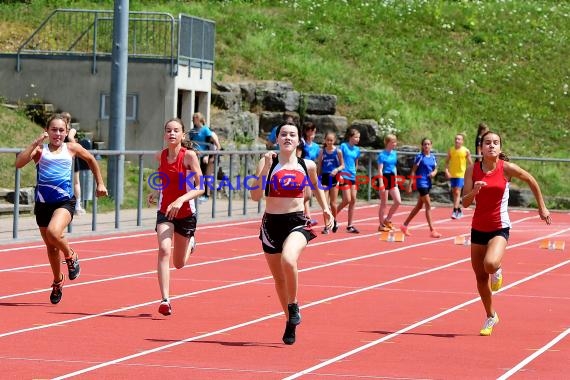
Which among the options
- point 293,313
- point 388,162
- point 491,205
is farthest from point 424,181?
point 293,313

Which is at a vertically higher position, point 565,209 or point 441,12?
point 441,12

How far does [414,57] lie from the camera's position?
161ft

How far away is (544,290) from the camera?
16.9 m

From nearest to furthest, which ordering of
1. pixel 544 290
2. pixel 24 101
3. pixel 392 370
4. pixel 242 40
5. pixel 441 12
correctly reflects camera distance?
pixel 392 370 < pixel 544 290 < pixel 24 101 < pixel 242 40 < pixel 441 12

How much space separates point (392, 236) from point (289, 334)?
12.9 m

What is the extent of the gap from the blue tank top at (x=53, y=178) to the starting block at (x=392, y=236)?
1057 cm

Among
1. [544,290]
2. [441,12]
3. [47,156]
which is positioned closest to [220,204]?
[544,290]

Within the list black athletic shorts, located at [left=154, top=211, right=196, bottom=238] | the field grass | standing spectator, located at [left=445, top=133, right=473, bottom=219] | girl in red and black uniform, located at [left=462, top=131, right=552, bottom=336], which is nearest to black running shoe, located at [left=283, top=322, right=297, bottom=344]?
girl in red and black uniform, located at [left=462, top=131, right=552, bottom=336]

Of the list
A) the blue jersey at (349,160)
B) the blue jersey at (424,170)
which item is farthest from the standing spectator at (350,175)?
the blue jersey at (424,170)

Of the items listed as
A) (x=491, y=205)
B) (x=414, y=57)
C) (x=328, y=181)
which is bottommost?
(x=328, y=181)

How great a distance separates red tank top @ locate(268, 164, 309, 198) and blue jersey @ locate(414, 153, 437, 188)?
1397 centimetres

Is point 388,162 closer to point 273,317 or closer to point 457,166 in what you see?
point 457,166

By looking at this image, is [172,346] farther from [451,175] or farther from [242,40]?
[242,40]

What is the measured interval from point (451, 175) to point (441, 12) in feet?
76.9
